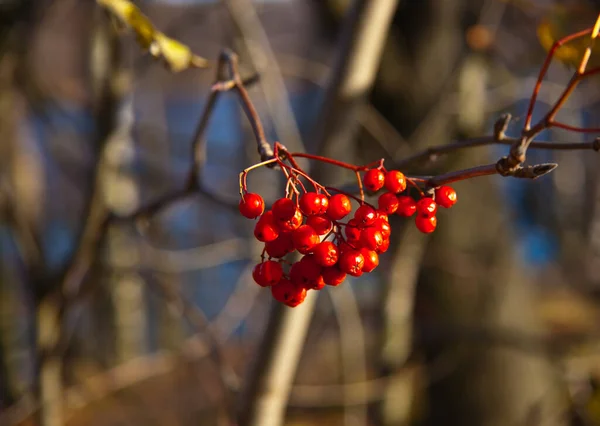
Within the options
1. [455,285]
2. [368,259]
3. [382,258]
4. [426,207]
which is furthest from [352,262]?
[455,285]

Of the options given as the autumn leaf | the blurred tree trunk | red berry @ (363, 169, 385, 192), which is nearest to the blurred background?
the blurred tree trunk

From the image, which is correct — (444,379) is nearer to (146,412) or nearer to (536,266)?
(146,412)

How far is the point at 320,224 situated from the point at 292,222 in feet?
0.16

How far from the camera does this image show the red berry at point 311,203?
0.73 metres

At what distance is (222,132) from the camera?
16609mm

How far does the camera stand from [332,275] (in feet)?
2.48

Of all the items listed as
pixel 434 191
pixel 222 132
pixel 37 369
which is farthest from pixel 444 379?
pixel 222 132

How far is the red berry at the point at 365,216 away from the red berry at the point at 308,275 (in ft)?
0.26

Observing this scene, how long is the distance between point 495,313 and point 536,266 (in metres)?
8.64

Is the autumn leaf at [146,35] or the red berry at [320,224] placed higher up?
the autumn leaf at [146,35]

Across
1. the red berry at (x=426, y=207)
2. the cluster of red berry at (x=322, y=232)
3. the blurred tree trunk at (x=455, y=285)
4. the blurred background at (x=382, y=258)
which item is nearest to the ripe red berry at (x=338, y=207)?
the cluster of red berry at (x=322, y=232)

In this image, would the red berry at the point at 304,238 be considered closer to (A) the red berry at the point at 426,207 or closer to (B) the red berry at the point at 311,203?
(B) the red berry at the point at 311,203

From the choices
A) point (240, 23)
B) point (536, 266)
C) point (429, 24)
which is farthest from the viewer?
point (536, 266)

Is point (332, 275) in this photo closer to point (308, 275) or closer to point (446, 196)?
point (308, 275)
